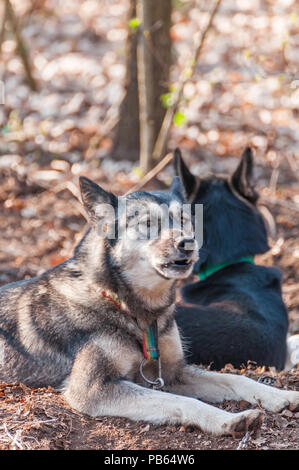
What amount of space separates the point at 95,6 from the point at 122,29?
4.66 ft

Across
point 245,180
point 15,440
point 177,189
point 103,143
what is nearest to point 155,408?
point 15,440

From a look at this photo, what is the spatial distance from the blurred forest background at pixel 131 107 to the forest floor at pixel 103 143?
0.03 meters

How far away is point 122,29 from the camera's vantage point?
13594 mm

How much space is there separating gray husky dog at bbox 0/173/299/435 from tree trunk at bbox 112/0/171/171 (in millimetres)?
3800

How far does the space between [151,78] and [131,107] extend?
163 cm

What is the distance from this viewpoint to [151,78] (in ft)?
25.8

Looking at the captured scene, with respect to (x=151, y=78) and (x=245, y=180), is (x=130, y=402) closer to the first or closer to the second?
(x=245, y=180)

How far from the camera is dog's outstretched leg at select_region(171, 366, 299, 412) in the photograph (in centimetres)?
399

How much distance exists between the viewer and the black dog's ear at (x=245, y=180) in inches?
231

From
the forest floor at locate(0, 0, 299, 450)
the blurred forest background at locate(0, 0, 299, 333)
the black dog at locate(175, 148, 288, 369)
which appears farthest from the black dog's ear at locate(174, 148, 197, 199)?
the blurred forest background at locate(0, 0, 299, 333)

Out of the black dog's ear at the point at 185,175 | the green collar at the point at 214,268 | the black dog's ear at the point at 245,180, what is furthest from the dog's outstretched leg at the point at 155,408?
the black dog's ear at the point at 245,180

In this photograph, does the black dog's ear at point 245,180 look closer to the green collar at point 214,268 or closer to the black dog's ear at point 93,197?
the green collar at point 214,268
